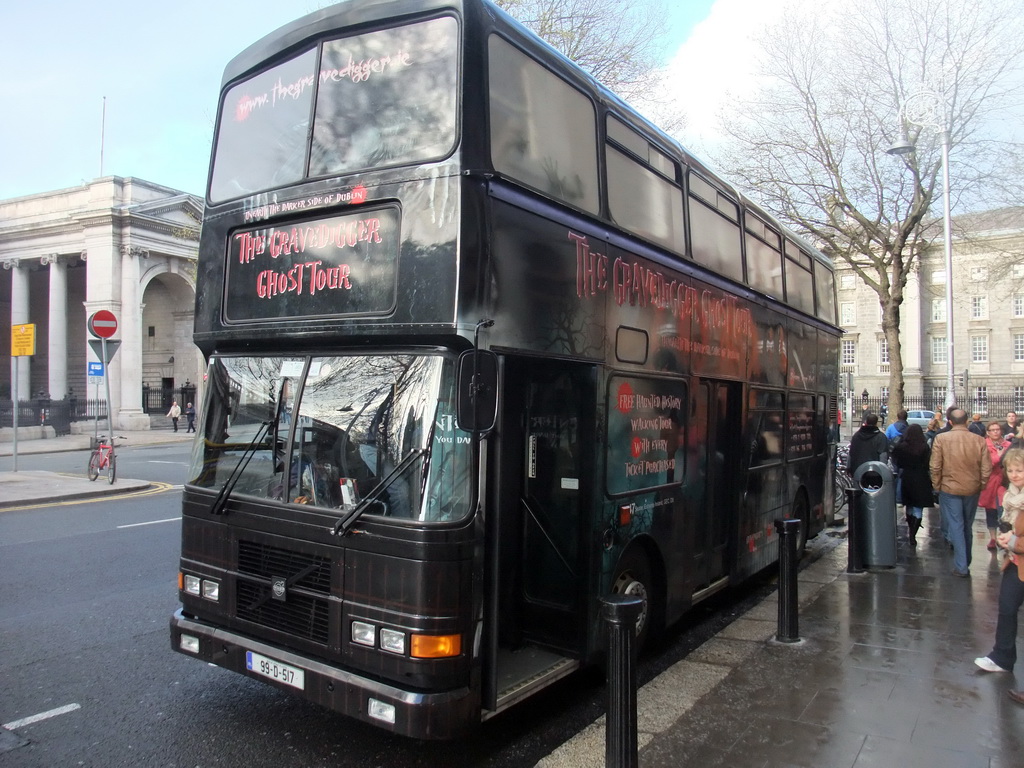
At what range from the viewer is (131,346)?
3981 cm

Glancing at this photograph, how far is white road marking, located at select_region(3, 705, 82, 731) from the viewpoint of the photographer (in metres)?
4.38

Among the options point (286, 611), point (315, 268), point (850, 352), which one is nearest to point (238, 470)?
point (286, 611)

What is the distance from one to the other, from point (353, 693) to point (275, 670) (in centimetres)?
58

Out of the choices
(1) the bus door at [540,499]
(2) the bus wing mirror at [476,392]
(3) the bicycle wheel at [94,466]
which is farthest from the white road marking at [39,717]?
A: (3) the bicycle wheel at [94,466]

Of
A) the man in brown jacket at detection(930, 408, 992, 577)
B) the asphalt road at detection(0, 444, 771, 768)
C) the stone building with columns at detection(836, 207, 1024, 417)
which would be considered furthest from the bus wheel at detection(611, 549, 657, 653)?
the stone building with columns at detection(836, 207, 1024, 417)

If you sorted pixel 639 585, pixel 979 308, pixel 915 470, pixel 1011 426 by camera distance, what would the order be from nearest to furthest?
pixel 639 585 < pixel 915 470 < pixel 1011 426 < pixel 979 308

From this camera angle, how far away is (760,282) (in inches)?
319

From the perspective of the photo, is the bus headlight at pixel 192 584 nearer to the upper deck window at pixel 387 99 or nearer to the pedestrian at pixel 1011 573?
the upper deck window at pixel 387 99

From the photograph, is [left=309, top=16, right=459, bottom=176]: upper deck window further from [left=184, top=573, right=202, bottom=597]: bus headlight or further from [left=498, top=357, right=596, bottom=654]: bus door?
[left=184, top=573, right=202, bottom=597]: bus headlight

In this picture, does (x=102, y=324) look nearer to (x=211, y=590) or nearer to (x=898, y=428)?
(x=211, y=590)

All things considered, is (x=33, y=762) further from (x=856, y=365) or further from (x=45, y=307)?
(x=856, y=365)

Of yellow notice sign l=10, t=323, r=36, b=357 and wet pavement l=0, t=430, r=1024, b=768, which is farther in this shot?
yellow notice sign l=10, t=323, r=36, b=357

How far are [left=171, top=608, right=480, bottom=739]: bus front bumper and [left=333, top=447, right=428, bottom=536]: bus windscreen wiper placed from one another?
0.77m

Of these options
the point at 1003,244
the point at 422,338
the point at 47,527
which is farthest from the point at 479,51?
the point at 1003,244
